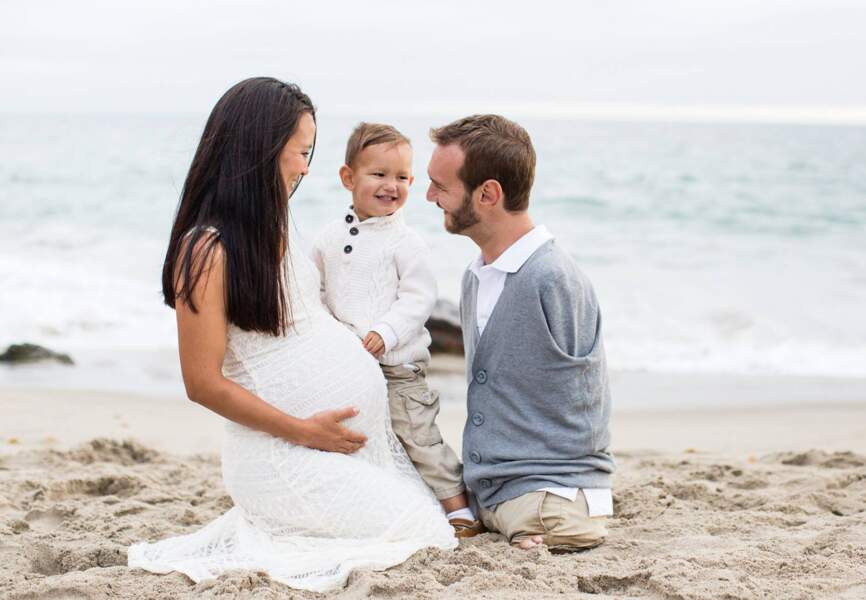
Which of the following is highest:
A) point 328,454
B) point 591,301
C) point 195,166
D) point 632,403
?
point 195,166

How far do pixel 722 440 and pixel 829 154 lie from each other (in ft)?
92.4

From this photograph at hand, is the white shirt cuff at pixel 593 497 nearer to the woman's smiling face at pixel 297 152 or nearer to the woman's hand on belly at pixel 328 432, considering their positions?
the woman's hand on belly at pixel 328 432

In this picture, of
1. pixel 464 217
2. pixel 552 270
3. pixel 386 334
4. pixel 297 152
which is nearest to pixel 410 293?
pixel 386 334

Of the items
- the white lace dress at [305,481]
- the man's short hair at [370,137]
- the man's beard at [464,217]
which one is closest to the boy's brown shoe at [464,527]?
the white lace dress at [305,481]

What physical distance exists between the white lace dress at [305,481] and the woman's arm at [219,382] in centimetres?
5

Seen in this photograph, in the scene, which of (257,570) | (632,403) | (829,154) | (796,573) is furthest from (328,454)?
(829,154)

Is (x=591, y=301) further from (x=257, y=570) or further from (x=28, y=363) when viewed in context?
(x=28, y=363)

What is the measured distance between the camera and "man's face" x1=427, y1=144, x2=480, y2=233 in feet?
11.8

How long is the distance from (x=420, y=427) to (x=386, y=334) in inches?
15.4

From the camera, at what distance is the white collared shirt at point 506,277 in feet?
11.6

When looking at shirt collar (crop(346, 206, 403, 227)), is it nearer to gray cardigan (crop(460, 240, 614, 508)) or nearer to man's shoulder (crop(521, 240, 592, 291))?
gray cardigan (crop(460, 240, 614, 508))

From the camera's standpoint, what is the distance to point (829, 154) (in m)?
31.6

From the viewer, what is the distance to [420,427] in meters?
3.71

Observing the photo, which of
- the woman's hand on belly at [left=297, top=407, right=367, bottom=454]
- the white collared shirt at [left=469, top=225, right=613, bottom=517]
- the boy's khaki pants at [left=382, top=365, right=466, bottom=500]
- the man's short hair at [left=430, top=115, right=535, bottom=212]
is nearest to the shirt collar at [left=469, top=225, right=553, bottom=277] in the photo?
the white collared shirt at [left=469, top=225, right=613, bottom=517]
